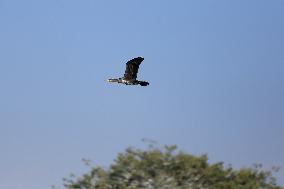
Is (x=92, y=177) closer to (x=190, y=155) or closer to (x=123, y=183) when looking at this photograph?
(x=123, y=183)

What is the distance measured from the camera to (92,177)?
2238 inches

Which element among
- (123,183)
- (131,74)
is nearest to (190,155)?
(123,183)

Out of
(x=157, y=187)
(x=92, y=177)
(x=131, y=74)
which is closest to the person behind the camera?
(x=131, y=74)

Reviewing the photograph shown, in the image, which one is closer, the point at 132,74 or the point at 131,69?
the point at 131,69

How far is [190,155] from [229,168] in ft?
9.98

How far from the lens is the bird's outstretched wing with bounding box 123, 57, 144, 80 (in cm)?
4547

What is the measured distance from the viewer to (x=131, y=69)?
45.8 metres

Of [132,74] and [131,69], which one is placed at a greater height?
[131,69]

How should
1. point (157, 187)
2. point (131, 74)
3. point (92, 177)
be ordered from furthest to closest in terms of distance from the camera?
point (92, 177) → point (157, 187) → point (131, 74)

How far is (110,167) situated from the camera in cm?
5609

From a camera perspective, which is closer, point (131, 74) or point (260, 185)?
point (131, 74)

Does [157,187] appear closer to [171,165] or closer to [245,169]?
[171,165]

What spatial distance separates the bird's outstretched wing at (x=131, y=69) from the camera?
149 ft

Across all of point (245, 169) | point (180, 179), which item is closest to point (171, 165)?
point (180, 179)
